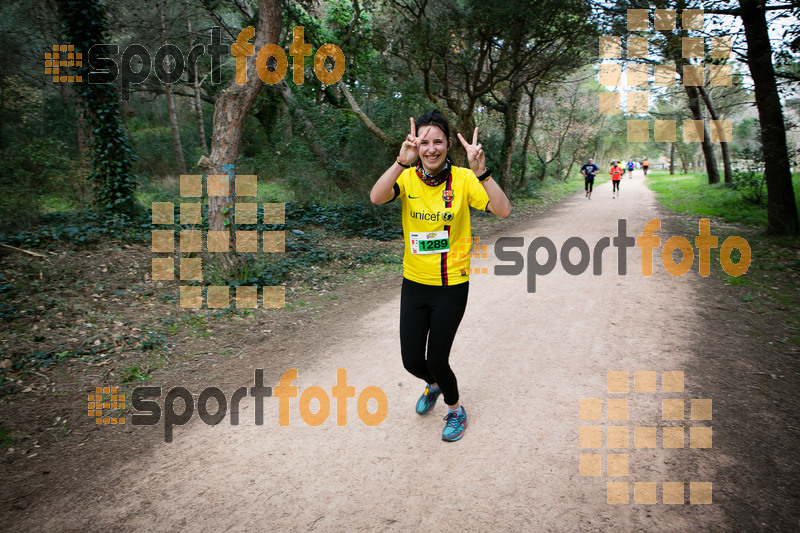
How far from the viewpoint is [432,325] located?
339cm

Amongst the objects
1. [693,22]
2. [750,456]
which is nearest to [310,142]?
[693,22]

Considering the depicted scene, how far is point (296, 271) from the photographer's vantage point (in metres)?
9.10

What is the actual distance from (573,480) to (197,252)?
7.57 metres

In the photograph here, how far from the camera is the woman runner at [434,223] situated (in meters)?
3.21

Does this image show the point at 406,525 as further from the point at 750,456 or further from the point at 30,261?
the point at 30,261
